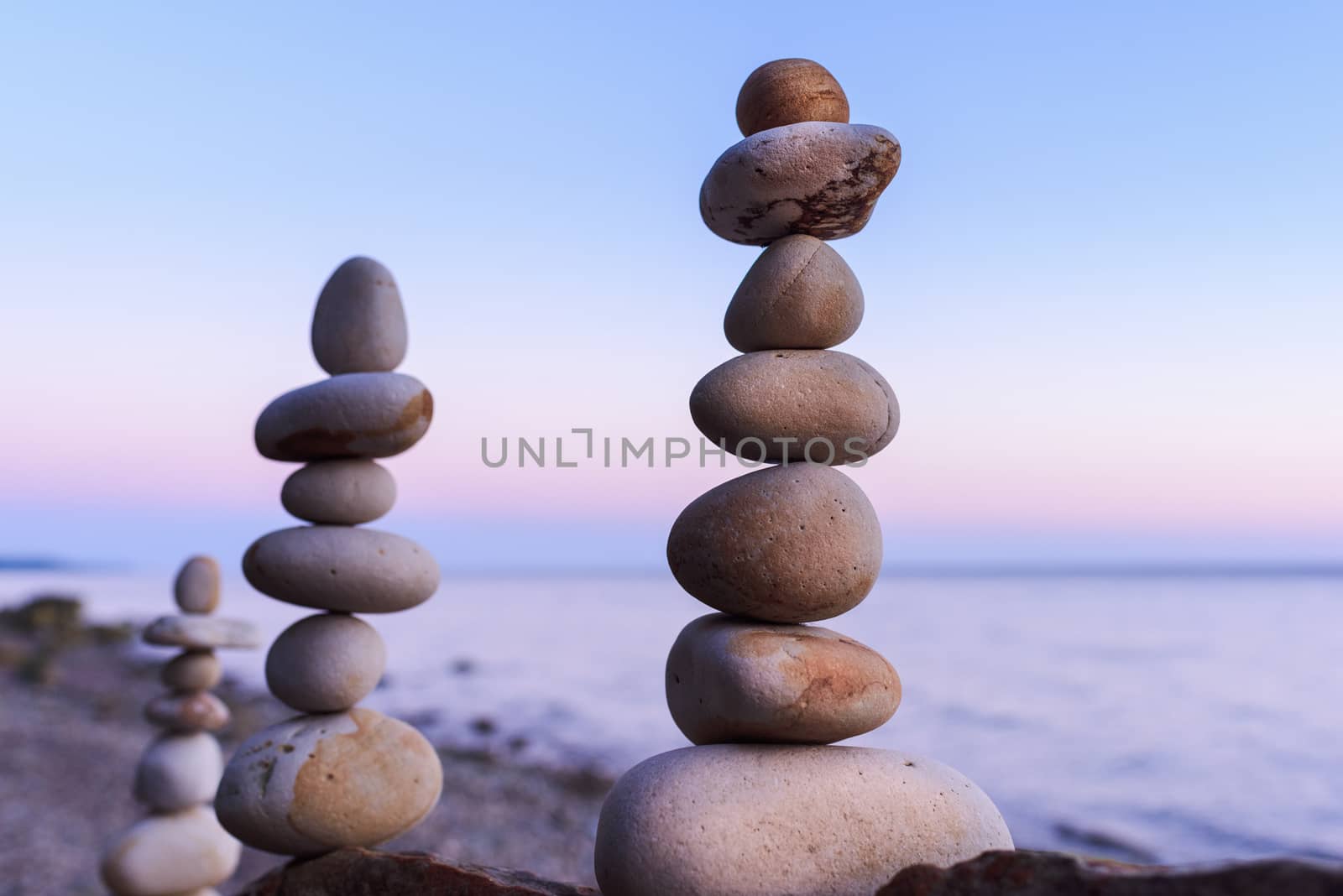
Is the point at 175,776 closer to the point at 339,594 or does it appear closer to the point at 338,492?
the point at 339,594

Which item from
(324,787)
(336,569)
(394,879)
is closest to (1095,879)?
(394,879)

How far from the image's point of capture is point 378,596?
158 inches

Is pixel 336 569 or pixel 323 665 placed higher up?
pixel 336 569

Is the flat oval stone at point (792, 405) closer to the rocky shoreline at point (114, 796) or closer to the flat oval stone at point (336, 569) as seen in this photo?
the flat oval stone at point (336, 569)

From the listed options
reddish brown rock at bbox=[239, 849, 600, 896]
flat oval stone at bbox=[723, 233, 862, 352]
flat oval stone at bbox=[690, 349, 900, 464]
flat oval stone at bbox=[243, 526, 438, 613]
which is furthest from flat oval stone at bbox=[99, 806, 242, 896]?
flat oval stone at bbox=[723, 233, 862, 352]

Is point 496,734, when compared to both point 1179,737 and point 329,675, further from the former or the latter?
point 329,675

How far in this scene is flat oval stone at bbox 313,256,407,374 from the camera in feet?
13.8

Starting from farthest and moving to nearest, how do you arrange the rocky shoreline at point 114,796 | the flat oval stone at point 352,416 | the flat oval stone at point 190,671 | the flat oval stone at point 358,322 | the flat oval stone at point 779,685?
the rocky shoreline at point 114,796, the flat oval stone at point 190,671, the flat oval stone at point 358,322, the flat oval stone at point 352,416, the flat oval stone at point 779,685

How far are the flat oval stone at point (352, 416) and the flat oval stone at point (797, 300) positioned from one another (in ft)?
4.77

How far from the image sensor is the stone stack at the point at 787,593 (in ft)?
9.09

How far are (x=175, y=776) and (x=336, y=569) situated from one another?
257cm

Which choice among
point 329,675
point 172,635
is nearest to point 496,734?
point 172,635

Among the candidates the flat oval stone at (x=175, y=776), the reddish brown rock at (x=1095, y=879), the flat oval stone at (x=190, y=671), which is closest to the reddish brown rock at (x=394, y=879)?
the reddish brown rock at (x=1095, y=879)

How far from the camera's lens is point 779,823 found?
9.09 ft
